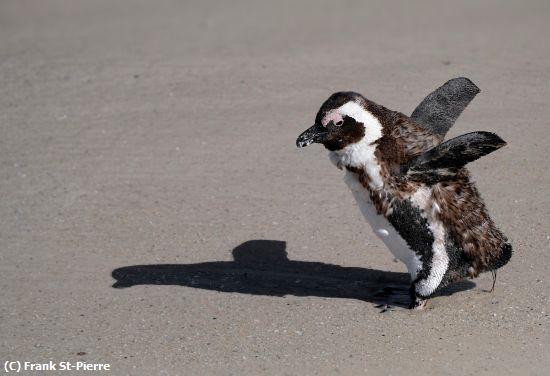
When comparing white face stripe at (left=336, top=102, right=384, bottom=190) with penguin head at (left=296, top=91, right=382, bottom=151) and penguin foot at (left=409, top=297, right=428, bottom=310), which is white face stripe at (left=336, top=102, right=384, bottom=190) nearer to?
penguin head at (left=296, top=91, right=382, bottom=151)

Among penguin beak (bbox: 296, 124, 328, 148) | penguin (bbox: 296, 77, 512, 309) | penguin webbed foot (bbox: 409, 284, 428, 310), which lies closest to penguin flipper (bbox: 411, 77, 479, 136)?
penguin (bbox: 296, 77, 512, 309)

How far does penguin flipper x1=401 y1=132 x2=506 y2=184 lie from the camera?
486cm

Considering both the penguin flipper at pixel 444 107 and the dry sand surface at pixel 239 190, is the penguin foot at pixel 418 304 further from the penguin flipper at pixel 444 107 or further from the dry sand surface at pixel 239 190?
the penguin flipper at pixel 444 107

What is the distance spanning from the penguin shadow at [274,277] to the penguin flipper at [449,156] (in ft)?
2.61

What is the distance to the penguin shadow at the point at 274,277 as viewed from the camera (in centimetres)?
Result: 566

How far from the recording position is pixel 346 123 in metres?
5.01

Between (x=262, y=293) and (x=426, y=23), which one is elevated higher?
(x=426, y=23)

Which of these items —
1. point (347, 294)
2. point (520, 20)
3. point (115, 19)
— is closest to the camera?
point (347, 294)

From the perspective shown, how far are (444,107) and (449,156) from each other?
0.75m

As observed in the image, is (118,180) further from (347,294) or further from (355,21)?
(355,21)

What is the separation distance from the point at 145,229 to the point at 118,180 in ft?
2.58

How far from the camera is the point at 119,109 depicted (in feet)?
27.9

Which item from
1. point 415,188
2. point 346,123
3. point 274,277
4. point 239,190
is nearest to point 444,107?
point 415,188

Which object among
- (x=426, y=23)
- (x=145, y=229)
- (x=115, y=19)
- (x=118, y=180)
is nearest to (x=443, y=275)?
(x=145, y=229)
